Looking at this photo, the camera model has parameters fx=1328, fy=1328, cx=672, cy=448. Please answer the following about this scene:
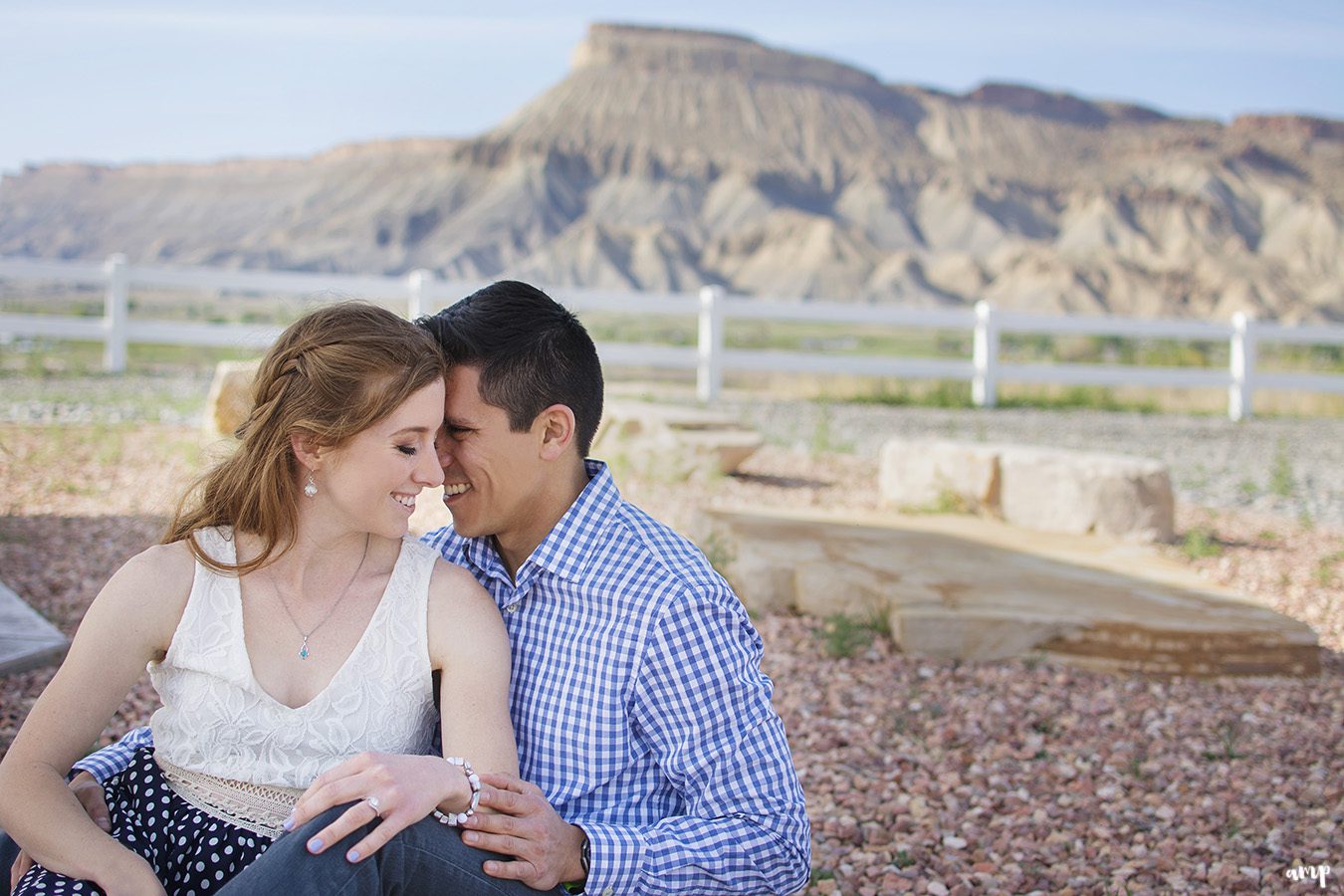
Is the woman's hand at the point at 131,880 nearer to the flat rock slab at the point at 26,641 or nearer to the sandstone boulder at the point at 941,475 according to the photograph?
the flat rock slab at the point at 26,641

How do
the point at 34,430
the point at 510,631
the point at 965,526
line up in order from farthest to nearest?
the point at 34,430 < the point at 965,526 < the point at 510,631

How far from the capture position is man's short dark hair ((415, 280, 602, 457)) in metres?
2.12

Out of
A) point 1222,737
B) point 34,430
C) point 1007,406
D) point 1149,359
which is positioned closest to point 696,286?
point 1149,359

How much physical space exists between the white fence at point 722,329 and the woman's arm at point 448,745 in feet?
32.4

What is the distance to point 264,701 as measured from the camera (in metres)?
1.90

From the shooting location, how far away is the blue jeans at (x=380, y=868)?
1602 millimetres

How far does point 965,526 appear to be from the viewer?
6.07 metres

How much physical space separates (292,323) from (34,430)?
7.27m

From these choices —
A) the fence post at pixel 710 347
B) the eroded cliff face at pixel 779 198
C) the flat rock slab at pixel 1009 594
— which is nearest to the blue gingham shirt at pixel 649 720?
the flat rock slab at pixel 1009 594

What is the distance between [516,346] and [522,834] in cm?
77

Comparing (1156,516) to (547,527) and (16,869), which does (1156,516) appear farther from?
(16,869)

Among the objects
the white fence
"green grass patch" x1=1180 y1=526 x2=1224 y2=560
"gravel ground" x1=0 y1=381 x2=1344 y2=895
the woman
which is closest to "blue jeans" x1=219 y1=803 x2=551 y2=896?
the woman

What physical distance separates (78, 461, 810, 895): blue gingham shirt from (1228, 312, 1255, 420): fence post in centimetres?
1297

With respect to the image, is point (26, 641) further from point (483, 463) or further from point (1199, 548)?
point (1199, 548)
